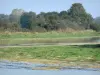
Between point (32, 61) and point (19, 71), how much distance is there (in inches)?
165

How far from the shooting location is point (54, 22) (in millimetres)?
Result: 76375

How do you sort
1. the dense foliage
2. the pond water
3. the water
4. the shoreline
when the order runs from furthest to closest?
the dense foliage < the shoreline < the pond water < the water

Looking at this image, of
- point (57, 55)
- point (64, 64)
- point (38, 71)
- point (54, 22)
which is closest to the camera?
point (38, 71)

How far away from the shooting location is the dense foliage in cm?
7119

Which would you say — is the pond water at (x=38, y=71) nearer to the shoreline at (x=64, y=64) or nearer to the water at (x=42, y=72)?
the water at (x=42, y=72)

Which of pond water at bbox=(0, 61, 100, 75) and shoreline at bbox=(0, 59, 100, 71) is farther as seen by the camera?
shoreline at bbox=(0, 59, 100, 71)

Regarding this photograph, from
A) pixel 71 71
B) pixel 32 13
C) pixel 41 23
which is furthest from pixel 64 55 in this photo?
pixel 32 13

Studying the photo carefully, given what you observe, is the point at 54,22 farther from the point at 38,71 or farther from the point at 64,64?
the point at 38,71

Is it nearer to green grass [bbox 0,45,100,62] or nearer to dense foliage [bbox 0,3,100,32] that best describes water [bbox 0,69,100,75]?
green grass [bbox 0,45,100,62]

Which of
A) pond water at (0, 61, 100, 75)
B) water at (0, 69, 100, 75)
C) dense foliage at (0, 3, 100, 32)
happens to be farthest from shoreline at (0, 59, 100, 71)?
dense foliage at (0, 3, 100, 32)

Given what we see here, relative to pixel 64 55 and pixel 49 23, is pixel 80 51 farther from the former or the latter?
pixel 49 23

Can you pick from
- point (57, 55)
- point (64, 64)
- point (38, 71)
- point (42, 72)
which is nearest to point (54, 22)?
point (57, 55)

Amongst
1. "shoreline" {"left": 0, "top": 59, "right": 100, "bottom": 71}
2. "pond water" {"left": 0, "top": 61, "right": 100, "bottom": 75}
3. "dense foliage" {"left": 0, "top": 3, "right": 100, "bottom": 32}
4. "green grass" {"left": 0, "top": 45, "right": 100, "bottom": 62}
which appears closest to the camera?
"pond water" {"left": 0, "top": 61, "right": 100, "bottom": 75}

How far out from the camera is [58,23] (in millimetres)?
77188
